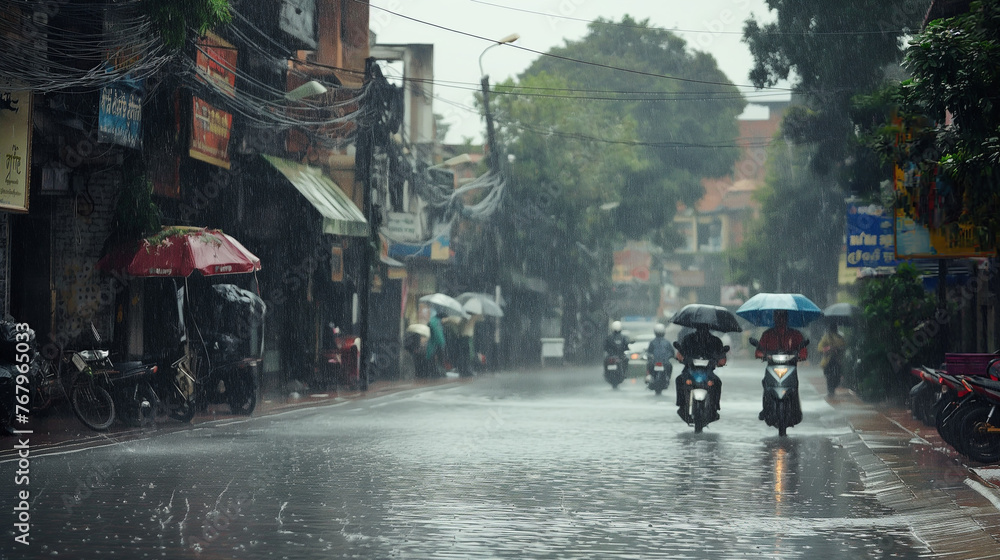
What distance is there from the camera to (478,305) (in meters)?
39.1

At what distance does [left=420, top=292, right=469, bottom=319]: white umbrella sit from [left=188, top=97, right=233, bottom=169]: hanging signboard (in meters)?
12.4

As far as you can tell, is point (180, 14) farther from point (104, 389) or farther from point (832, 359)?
point (832, 359)

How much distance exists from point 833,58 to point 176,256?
707 inches

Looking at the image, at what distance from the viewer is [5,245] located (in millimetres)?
17734

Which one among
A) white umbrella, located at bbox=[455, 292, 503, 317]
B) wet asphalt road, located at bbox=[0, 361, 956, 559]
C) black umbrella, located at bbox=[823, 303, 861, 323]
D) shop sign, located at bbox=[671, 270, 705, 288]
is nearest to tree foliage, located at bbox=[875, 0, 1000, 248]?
wet asphalt road, located at bbox=[0, 361, 956, 559]

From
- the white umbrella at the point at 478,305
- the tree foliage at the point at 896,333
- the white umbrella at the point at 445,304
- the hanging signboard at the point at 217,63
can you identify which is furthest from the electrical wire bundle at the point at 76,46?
the white umbrella at the point at 478,305

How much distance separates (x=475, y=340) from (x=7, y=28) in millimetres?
28007

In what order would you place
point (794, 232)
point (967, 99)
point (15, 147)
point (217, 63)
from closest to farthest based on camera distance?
point (967, 99) < point (15, 147) < point (217, 63) < point (794, 232)

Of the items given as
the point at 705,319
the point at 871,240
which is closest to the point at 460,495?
the point at 705,319

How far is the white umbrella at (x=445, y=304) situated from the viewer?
35438 mm

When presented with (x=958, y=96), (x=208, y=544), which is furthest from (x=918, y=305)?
(x=208, y=544)

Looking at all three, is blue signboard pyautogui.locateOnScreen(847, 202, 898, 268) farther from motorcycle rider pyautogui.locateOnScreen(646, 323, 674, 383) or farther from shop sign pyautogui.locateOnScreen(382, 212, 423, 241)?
shop sign pyautogui.locateOnScreen(382, 212, 423, 241)

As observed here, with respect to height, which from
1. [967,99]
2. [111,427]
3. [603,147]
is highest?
[603,147]

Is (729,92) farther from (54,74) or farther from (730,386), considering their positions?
(54,74)
